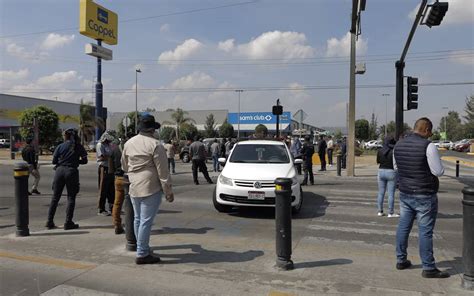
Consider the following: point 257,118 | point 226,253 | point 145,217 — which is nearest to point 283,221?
point 226,253

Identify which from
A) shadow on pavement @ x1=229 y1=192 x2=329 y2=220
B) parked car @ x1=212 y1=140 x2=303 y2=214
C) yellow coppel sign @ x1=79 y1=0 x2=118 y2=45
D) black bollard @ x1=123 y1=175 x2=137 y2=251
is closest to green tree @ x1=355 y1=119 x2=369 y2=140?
yellow coppel sign @ x1=79 y1=0 x2=118 y2=45

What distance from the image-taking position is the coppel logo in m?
32.2

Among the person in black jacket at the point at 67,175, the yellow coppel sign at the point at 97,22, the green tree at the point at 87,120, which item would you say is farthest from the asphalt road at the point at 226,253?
the green tree at the point at 87,120

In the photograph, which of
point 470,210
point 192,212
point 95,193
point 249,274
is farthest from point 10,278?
point 95,193

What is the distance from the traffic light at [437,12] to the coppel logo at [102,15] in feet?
86.8

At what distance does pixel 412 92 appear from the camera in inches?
653

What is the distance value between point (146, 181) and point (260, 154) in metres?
5.15

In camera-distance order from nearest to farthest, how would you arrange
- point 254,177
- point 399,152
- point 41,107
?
point 399,152
point 254,177
point 41,107

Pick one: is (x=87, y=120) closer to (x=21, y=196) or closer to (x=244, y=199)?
(x=244, y=199)

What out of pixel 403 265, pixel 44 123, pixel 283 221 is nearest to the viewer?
pixel 283 221

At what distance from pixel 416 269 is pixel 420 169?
1312 millimetres

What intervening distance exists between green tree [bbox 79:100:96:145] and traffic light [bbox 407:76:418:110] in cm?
4238

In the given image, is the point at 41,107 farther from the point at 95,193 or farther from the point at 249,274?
the point at 249,274

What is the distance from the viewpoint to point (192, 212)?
9.23m
